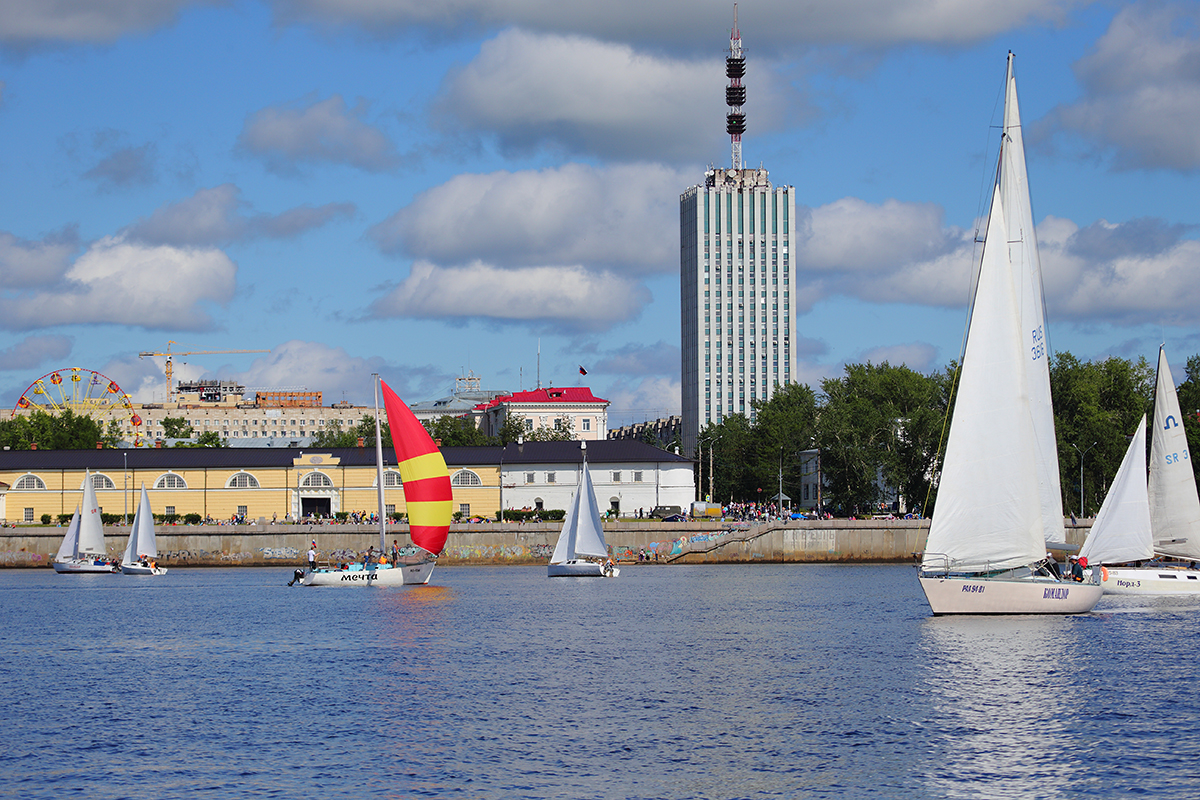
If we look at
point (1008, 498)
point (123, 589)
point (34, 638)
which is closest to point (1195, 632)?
point (1008, 498)

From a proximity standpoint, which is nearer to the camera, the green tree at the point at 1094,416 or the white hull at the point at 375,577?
A: the white hull at the point at 375,577

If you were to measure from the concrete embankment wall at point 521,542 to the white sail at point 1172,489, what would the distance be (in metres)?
37.5

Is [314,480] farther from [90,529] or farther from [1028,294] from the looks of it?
[1028,294]

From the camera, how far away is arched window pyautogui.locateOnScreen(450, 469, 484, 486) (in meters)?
124

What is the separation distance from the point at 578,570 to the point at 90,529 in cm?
3831

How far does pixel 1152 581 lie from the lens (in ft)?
208

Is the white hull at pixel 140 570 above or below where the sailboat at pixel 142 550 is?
below

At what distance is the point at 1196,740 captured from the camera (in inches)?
1246

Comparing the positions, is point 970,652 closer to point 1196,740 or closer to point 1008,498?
point 1008,498

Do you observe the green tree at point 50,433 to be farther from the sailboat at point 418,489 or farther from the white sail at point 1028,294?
the white sail at point 1028,294

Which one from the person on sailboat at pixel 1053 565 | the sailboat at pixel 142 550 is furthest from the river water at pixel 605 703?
the sailboat at pixel 142 550

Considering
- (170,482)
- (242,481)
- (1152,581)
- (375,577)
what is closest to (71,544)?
(170,482)

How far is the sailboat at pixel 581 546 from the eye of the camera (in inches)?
3514

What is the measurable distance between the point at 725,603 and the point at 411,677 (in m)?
27.7
